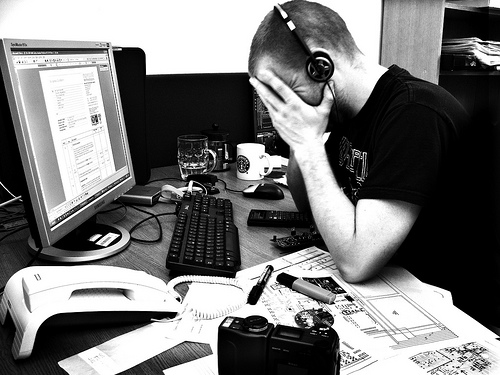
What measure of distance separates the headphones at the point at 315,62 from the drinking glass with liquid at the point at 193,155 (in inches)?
26.6

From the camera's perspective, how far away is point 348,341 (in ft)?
2.29

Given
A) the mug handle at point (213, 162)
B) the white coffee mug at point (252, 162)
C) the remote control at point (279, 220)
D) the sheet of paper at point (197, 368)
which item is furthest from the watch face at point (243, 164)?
the sheet of paper at point (197, 368)

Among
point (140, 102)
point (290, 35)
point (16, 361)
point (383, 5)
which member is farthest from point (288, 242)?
point (383, 5)

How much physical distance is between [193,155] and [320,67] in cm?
71

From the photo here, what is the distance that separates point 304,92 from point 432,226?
0.41m

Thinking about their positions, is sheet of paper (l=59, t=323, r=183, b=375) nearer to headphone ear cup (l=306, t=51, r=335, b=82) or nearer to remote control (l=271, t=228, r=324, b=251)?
remote control (l=271, t=228, r=324, b=251)

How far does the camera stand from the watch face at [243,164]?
1586mm

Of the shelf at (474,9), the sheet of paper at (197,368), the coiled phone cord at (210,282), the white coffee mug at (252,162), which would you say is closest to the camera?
the sheet of paper at (197,368)

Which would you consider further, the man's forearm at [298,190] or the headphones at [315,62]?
the man's forearm at [298,190]

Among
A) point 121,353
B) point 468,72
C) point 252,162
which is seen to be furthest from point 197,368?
point 468,72

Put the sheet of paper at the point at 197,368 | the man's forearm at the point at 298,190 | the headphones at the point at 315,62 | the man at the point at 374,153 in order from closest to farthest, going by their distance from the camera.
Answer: the sheet of paper at the point at 197,368 < the man at the point at 374,153 < the headphones at the point at 315,62 < the man's forearm at the point at 298,190

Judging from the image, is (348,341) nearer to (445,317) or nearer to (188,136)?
(445,317)

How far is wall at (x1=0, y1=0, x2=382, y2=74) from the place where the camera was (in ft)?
4.80

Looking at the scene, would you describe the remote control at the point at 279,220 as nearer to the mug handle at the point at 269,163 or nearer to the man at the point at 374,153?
the man at the point at 374,153
